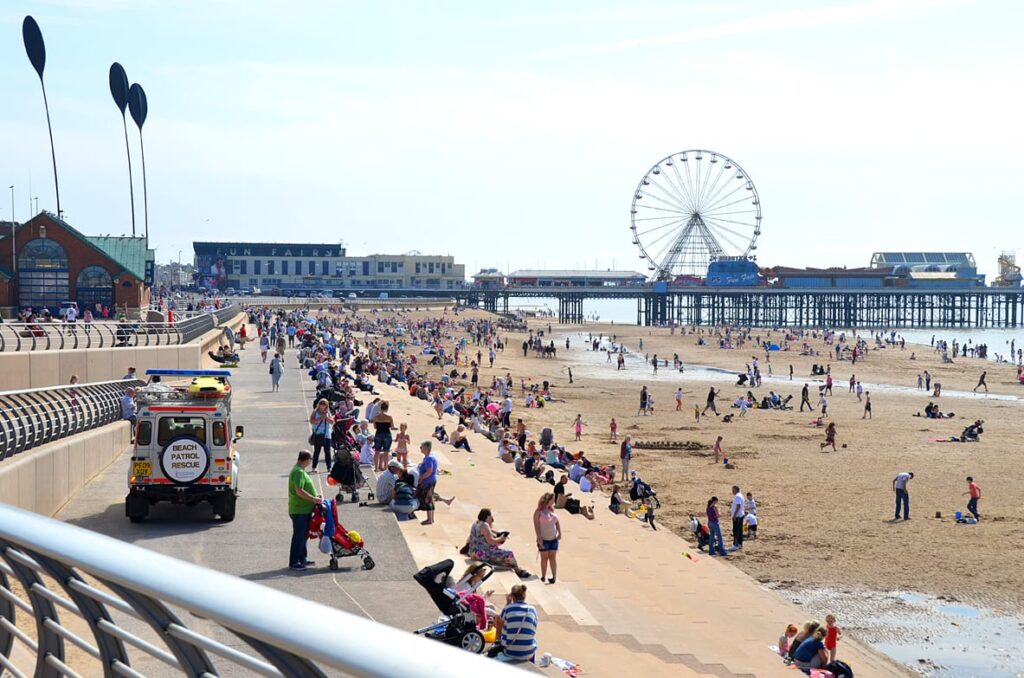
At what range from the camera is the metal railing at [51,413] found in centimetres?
Answer: 1265

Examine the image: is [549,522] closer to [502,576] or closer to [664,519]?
[502,576]

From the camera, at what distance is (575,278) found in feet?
530

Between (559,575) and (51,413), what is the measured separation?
6412mm

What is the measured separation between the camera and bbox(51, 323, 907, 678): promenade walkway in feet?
37.0

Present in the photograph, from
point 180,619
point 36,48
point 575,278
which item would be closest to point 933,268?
point 575,278

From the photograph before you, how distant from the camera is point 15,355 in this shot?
2109cm

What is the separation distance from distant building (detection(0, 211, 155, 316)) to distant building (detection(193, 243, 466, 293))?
106 meters

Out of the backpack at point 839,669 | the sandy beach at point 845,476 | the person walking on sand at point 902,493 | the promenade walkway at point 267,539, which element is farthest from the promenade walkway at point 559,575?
the person walking on sand at point 902,493

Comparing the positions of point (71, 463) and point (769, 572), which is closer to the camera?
point (71, 463)

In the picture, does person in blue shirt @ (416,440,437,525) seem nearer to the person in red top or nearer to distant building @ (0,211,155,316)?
the person in red top

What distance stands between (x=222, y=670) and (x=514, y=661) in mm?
2776

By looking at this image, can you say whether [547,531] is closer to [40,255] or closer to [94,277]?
[40,255]

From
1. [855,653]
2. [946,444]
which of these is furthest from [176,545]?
[946,444]

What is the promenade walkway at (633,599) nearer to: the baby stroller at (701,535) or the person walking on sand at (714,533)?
the baby stroller at (701,535)
